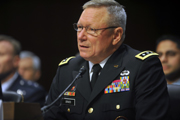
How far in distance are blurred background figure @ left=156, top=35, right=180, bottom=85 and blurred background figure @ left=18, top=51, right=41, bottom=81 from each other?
2.73m

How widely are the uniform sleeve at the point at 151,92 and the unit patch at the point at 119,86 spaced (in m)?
0.07

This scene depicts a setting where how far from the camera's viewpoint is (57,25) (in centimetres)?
506

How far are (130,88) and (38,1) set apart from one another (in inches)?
169

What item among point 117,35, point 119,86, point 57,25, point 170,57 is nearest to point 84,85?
point 119,86

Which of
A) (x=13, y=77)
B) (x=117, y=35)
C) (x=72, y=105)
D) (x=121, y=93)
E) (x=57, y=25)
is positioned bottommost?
(x=13, y=77)

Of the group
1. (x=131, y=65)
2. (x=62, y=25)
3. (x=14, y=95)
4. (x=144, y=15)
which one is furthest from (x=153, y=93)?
(x=62, y=25)

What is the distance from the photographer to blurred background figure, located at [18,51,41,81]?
17.5 ft

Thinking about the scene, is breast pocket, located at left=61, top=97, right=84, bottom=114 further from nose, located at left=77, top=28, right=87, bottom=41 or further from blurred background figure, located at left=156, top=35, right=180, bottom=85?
blurred background figure, located at left=156, top=35, right=180, bottom=85

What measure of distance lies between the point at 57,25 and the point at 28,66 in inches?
41.9

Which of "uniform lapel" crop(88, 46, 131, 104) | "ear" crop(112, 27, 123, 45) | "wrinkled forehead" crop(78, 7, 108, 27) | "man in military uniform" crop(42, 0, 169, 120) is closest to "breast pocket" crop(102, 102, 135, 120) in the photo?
"man in military uniform" crop(42, 0, 169, 120)

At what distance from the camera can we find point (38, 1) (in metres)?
5.56

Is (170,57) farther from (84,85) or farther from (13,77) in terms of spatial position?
(13,77)

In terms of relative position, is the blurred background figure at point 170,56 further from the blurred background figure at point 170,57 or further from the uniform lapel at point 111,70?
the uniform lapel at point 111,70

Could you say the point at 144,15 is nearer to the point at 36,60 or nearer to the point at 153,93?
the point at 36,60
